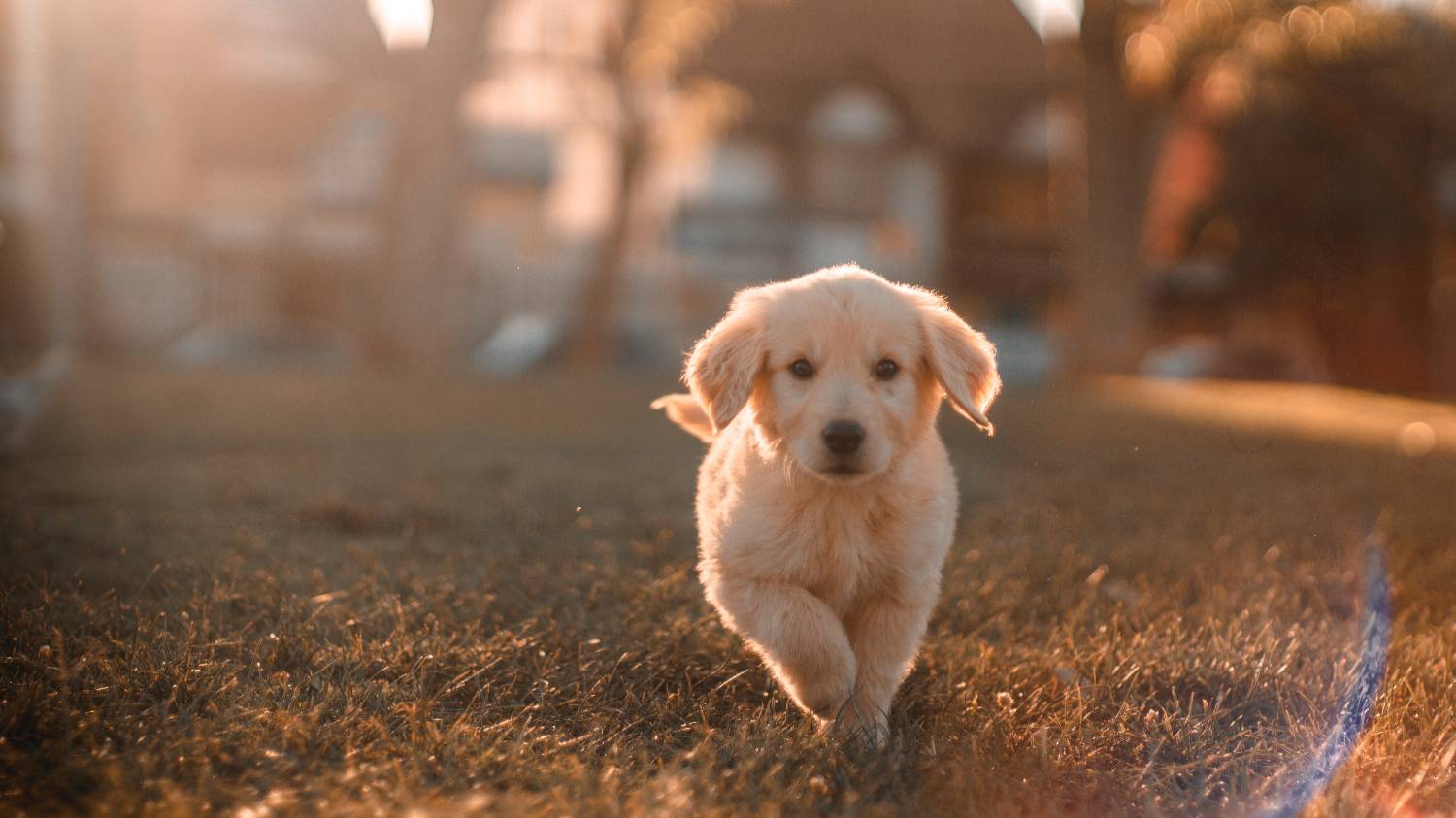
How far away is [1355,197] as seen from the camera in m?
20.5

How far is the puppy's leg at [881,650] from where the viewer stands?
2955 millimetres

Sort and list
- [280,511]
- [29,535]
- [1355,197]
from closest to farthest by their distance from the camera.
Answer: [29,535], [280,511], [1355,197]

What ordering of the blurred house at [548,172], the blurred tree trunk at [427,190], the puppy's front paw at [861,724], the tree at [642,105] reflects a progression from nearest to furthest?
the puppy's front paw at [861,724] < the blurred tree trunk at [427,190] < the tree at [642,105] < the blurred house at [548,172]

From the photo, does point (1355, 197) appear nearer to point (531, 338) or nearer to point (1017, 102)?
point (1017, 102)

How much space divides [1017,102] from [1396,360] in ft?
43.8

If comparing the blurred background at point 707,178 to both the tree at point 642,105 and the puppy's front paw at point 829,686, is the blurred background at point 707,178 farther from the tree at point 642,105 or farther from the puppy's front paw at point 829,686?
the puppy's front paw at point 829,686

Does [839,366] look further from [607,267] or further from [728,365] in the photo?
[607,267]

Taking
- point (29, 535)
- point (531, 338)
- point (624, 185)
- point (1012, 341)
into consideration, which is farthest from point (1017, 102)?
point (29, 535)

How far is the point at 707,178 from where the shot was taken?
30125mm

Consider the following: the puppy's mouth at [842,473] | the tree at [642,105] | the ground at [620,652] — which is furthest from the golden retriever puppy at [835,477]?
the tree at [642,105]

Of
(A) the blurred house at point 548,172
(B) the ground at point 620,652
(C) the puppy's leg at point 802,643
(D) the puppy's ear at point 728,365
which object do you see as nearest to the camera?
(B) the ground at point 620,652

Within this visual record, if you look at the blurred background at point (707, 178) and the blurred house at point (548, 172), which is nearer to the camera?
the blurred background at point (707, 178)

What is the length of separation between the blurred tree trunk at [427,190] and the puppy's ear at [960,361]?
1143 cm

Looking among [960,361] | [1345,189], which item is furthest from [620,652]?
[1345,189]
